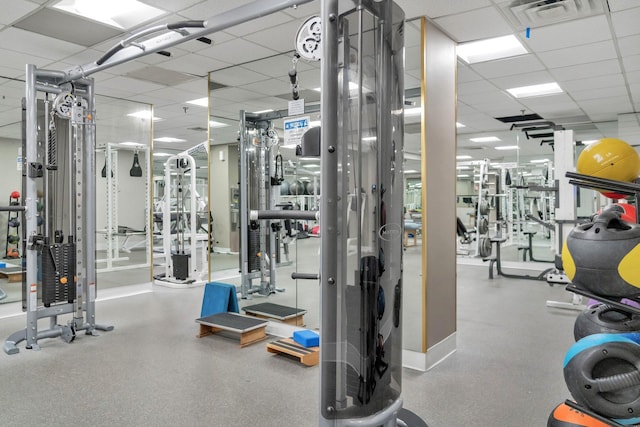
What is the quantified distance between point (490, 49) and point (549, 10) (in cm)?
106

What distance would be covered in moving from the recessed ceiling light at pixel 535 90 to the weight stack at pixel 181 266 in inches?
211

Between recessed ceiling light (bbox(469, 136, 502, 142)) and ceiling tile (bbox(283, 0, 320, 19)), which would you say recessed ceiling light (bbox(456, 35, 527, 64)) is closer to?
ceiling tile (bbox(283, 0, 320, 19))

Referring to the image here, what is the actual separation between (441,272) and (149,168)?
16.2 ft

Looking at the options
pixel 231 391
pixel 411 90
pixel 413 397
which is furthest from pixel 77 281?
pixel 411 90

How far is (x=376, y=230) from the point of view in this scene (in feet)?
5.19

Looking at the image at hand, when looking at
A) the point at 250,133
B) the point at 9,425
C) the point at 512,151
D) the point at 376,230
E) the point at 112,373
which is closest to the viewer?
the point at 376,230

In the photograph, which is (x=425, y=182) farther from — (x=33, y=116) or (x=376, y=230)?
(x=33, y=116)

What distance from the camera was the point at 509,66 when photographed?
5035 mm

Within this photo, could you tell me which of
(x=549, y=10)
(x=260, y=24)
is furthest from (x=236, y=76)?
(x=549, y=10)

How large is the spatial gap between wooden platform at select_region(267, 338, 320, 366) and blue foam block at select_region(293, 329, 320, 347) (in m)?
0.03

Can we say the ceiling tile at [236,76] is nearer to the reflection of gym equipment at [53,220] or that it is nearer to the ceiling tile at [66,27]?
the ceiling tile at [66,27]

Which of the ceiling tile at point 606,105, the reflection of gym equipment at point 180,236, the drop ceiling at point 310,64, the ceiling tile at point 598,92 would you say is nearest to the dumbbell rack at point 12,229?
the drop ceiling at point 310,64

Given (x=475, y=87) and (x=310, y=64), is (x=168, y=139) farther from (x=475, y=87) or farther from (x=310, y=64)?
(x=475, y=87)

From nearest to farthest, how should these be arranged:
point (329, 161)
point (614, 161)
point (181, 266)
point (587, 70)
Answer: point (329, 161) → point (614, 161) → point (587, 70) → point (181, 266)
